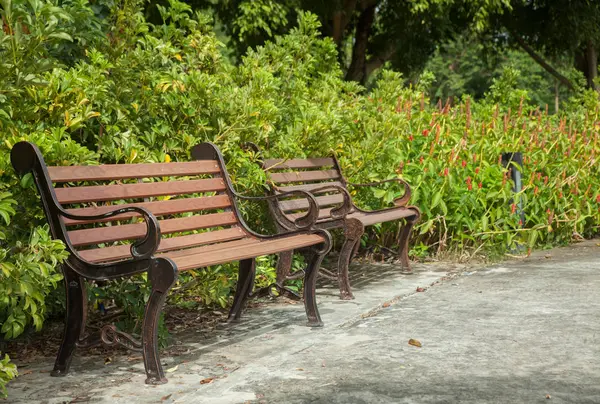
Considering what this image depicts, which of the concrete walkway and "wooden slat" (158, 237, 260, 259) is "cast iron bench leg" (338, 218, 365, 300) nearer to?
the concrete walkway

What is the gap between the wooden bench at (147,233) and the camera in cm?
436

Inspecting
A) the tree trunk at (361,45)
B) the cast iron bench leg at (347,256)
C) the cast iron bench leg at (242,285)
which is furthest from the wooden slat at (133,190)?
the tree trunk at (361,45)

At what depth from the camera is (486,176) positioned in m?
8.64

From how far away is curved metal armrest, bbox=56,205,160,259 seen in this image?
14.1ft

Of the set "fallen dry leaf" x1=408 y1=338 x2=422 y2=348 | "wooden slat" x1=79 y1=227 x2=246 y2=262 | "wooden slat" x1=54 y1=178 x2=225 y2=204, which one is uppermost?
"wooden slat" x1=54 y1=178 x2=225 y2=204

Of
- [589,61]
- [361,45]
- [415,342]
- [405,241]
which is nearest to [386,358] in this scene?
[415,342]

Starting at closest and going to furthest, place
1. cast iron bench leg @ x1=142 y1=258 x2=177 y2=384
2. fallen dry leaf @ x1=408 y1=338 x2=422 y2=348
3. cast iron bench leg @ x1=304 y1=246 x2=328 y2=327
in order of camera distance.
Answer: cast iron bench leg @ x1=142 y1=258 x2=177 y2=384
fallen dry leaf @ x1=408 y1=338 x2=422 y2=348
cast iron bench leg @ x1=304 y1=246 x2=328 y2=327

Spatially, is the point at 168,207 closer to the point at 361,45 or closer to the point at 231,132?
the point at 231,132

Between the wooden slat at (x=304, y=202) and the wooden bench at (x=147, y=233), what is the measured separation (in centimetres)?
73

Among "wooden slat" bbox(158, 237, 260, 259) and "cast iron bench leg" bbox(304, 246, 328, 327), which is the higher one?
"wooden slat" bbox(158, 237, 260, 259)

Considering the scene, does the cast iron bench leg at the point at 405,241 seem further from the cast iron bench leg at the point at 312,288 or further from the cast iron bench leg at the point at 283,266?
the cast iron bench leg at the point at 312,288

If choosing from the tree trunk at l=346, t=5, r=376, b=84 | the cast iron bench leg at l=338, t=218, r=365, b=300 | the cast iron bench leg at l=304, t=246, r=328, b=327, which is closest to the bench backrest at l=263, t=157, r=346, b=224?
the cast iron bench leg at l=338, t=218, r=365, b=300

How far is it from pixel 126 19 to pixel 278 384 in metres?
3.17

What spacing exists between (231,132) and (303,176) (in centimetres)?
108
